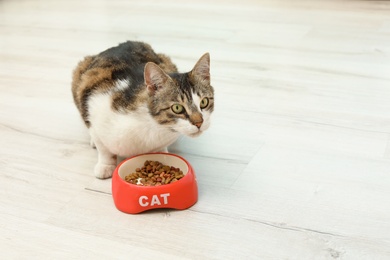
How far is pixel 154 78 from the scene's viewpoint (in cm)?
149

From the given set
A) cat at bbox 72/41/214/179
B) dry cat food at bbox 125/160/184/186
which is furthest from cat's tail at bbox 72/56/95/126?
dry cat food at bbox 125/160/184/186

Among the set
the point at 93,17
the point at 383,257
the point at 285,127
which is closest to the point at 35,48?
the point at 93,17

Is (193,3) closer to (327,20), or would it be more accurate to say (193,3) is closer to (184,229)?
(327,20)

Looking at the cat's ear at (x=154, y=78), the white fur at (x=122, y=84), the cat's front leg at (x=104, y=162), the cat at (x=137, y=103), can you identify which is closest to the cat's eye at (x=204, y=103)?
the cat at (x=137, y=103)

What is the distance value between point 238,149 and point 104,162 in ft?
1.49

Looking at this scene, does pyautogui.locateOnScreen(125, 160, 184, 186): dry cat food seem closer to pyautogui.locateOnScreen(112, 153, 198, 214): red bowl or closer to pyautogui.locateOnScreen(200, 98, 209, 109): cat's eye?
pyautogui.locateOnScreen(112, 153, 198, 214): red bowl

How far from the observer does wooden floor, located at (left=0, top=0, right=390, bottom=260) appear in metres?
1.39

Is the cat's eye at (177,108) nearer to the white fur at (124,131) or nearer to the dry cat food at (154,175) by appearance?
the white fur at (124,131)

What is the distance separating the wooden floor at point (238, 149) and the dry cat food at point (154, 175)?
9cm

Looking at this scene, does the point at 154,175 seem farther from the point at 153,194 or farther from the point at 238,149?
the point at 238,149

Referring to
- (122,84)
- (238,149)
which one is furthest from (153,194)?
(238,149)

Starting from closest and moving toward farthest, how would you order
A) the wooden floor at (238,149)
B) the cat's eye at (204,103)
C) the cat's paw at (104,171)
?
the wooden floor at (238,149)
the cat's eye at (204,103)
the cat's paw at (104,171)

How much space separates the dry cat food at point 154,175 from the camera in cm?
152

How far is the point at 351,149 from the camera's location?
5.99 feet
